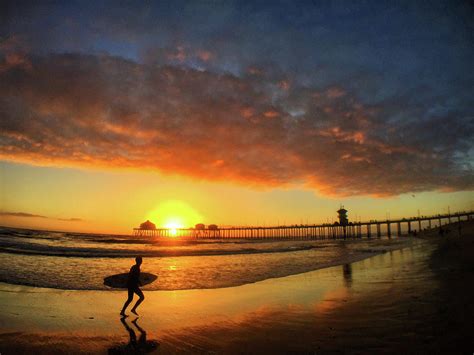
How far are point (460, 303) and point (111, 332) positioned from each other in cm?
1048

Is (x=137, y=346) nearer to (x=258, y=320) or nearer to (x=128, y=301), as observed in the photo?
(x=128, y=301)

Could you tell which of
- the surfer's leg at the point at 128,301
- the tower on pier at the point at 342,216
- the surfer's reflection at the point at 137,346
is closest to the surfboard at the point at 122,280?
the surfer's leg at the point at 128,301

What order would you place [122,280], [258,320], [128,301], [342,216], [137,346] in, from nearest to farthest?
[137,346], [258,320], [128,301], [122,280], [342,216]

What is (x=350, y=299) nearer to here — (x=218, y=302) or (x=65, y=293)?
(x=218, y=302)

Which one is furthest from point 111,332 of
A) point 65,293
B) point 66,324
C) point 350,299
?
point 350,299

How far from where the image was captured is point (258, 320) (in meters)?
8.86

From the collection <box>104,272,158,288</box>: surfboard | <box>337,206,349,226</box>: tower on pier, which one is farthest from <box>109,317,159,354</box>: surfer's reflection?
<box>337,206,349,226</box>: tower on pier

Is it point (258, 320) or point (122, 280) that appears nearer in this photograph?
point (258, 320)

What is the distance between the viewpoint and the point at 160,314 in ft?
A: 32.0

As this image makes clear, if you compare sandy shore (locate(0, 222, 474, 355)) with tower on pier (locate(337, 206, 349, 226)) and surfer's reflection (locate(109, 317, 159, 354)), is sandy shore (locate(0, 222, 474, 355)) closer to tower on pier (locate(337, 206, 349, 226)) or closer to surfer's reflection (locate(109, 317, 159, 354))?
surfer's reflection (locate(109, 317, 159, 354))

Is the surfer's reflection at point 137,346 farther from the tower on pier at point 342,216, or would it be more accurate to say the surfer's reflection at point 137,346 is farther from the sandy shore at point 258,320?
the tower on pier at point 342,216

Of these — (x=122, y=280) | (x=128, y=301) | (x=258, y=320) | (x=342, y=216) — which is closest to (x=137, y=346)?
(x=128, y=301)

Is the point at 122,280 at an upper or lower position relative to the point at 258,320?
upper

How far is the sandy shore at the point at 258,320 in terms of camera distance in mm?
6695
